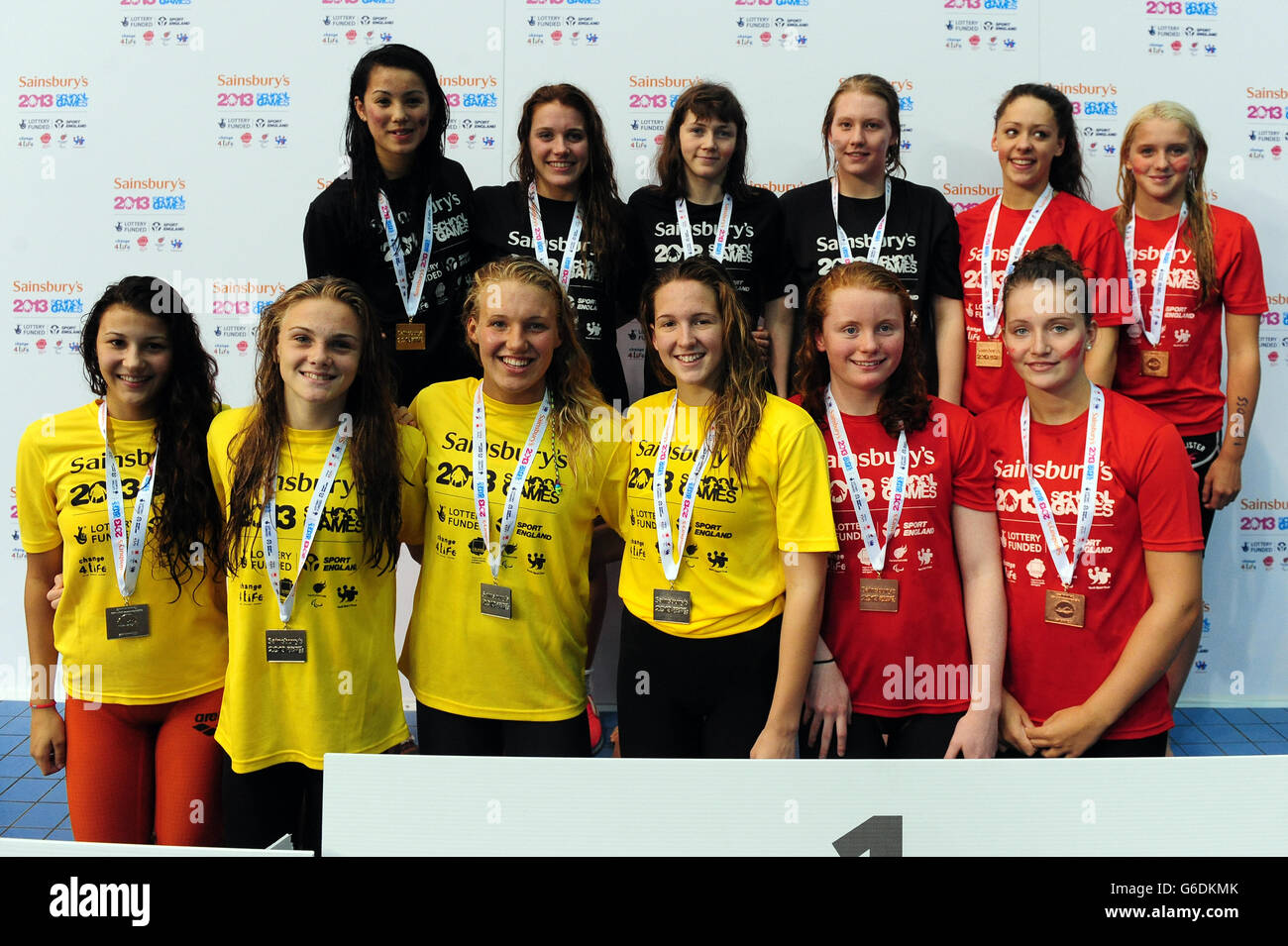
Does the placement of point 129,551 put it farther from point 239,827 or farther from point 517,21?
point 517,21

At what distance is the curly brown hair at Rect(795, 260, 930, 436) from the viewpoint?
2572 millimetres

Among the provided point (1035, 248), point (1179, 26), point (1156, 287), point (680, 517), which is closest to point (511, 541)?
point (680, 517)

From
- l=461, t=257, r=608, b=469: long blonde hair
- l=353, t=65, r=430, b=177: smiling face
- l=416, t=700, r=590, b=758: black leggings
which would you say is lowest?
l=416, t=700, r=590, b=758: black leggings

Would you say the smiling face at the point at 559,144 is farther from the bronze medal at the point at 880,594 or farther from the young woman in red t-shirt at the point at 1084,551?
the bronze medal at the point at 880,594

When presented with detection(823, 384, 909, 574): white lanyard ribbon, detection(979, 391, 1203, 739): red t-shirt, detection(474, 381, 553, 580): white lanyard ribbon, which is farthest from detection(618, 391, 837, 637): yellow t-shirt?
detection(979, 391, 1203, 739): red t-shirt

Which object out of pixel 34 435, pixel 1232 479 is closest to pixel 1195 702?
pixel 1232 479

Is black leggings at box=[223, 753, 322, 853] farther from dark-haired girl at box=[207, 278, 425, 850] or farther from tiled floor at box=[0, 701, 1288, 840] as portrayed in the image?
tiled floor at box=[0, 701, 1288, 840]

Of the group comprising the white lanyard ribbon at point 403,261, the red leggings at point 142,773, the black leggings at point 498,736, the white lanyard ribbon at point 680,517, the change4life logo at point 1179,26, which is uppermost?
the change4life logo at point 1179,26

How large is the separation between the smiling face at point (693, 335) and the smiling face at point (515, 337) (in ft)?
0.96

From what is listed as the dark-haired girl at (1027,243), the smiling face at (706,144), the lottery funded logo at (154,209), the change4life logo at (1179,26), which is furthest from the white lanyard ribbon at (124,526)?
the change4life logo at (1179,26)

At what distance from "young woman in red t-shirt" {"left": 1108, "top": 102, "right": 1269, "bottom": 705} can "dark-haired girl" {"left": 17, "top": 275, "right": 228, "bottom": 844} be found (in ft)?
10.5

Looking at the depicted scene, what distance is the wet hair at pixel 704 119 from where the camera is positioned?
3291 mm

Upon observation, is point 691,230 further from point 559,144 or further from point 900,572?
point 900,572

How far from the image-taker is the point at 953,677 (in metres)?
2.54
